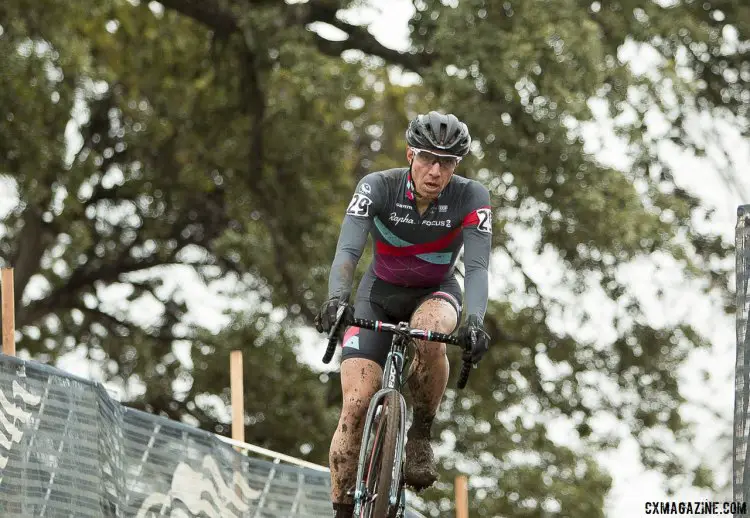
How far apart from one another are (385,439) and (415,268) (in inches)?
43.9

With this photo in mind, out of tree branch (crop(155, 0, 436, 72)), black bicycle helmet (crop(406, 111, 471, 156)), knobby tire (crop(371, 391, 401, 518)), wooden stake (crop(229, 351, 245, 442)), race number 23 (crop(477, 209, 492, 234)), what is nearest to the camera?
knobby tire (crop(371, 391, 401, 518))

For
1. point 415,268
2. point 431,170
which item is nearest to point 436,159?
point 431,170

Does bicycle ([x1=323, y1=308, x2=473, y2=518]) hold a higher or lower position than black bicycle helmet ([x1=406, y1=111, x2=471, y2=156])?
lower

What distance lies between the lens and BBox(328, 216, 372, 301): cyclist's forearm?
281 inches

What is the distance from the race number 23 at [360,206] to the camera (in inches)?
292

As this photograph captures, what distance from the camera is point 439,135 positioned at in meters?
7.35

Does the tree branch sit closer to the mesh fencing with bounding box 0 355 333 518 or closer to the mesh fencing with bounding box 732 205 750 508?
the mesh fencing with bounding box 0 355 333 518

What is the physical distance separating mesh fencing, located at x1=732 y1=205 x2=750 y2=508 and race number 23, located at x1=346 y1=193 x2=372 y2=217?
6.49 feet

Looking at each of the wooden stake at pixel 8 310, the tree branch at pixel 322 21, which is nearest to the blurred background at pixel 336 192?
the tree branch at pixel 322 21

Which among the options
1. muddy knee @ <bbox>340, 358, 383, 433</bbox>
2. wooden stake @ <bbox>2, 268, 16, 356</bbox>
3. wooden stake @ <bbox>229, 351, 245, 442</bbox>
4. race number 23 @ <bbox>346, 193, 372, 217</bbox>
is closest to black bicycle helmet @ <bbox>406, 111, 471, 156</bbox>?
race number 23 @ <bbox>346, 193, 372, 217</bbox>

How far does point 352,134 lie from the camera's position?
2302 centimetres

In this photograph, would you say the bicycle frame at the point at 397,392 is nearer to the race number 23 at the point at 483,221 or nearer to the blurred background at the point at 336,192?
the race number 23 at the point at 483,221

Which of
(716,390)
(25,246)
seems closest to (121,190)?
(25,246)

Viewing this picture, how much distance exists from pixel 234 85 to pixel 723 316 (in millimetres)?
8007
